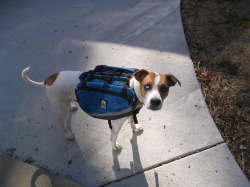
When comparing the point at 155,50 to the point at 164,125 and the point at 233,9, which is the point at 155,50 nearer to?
the point at 164,125

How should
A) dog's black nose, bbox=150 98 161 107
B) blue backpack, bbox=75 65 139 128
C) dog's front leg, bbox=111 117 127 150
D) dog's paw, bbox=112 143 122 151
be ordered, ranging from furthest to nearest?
1. dog's paw, bbox=112 143 122 151
2. dog's front leg, bbox=111 117 127 150
3. blue backpack, bbox=75 65 139 128
4. dog's black nose, bbox=150 98 161 107

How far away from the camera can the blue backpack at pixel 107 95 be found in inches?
87.4

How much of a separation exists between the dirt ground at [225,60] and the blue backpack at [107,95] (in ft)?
5.28

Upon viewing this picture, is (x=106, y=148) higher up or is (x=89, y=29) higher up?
(x=89, y=29)

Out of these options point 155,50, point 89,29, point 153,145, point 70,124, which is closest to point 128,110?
point 153,145

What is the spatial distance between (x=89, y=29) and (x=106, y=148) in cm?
321

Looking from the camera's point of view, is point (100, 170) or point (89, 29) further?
point (89, 29)

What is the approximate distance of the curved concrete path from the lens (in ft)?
8.31

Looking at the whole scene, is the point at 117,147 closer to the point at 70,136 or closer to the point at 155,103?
the point at 70,136

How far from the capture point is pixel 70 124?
3.10 metres

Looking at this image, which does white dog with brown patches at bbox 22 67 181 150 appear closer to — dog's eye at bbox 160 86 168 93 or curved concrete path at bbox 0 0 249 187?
dog's eye at bbox 160 86 168 93

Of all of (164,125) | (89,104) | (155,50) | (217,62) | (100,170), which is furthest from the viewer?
(155,50)

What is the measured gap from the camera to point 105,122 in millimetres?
3064

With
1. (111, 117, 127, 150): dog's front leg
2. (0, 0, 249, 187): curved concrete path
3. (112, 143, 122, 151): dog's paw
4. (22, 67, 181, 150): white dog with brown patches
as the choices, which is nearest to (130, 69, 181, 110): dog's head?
(22, 67, 181, 150): white dog with brown patches
